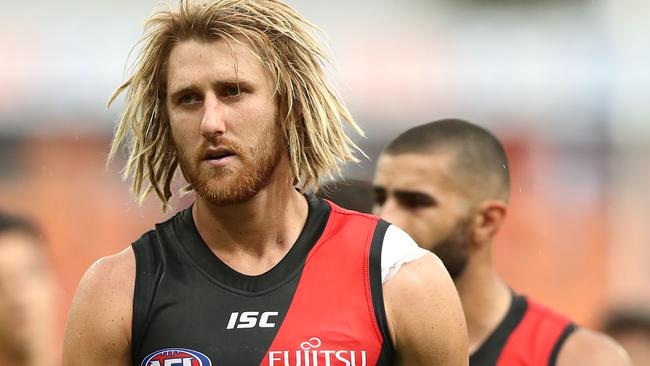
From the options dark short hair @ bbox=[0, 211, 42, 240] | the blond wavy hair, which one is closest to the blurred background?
dark short hair @ bbox=[0, 211, 42, 240]

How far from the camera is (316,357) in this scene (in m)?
3.19

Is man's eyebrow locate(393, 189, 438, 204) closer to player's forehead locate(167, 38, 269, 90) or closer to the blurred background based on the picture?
player's forehead locate(167, 38, 269, 90)

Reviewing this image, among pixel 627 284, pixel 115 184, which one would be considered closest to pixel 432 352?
pixel 627 284

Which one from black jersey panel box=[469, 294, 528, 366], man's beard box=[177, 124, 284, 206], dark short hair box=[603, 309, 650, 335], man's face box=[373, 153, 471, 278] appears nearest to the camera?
man's beard box=[177, 124, 284, 206]

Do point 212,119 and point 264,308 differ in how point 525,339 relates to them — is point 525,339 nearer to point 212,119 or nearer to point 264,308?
point 264,308

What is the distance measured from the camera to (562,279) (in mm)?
10492

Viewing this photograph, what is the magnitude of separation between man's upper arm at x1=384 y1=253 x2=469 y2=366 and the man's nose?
69 centimetres

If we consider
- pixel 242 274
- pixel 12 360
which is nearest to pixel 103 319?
pixel 242 274

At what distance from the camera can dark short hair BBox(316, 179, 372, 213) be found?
4973mm

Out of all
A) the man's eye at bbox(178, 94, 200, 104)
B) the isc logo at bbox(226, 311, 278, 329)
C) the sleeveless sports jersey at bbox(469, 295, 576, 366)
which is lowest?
the sleeveless sports jersey at bbox(469, 295, 576, 366)

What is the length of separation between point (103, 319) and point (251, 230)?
54 cm

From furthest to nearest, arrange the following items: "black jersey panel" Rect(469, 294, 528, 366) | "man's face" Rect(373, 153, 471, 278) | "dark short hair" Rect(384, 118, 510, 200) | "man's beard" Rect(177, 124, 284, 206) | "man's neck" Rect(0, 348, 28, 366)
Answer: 1. "man's neck" Rect(0, 348, 28, 366)
2. "dark short hair" Rect(384, 118, 510, 200)
3. "man's face" Rect(373, 153, 471, 278)
4. "black jersey panel" Rect(469, 294, 528, 366)
5. "man's beard" Rect(177, 124, 284, 206)

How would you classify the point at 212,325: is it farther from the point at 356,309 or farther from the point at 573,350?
the point at 573,350

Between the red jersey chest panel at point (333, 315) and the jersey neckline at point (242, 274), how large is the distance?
43 millimetres
